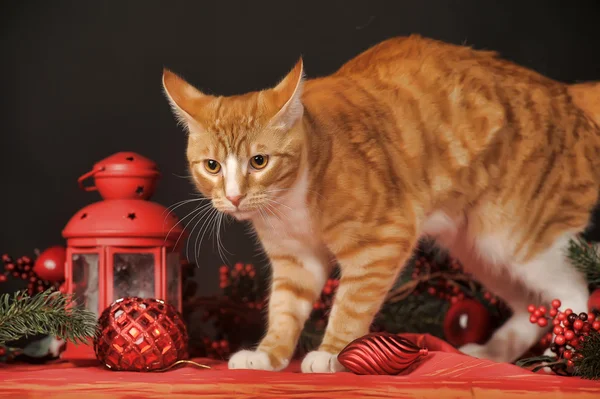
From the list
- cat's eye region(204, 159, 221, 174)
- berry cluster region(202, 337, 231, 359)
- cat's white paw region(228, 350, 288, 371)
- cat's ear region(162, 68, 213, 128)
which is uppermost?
cat's ear region(162, 68, 213, 128)

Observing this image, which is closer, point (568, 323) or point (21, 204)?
point (568, 323)

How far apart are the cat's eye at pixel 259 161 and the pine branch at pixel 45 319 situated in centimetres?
43

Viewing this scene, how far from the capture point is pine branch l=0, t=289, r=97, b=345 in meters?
1.39

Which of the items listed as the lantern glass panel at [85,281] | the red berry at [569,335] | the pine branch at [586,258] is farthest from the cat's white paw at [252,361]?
the pine branch at [586,258]

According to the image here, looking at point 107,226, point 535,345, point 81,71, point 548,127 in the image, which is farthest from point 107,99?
point 535,345

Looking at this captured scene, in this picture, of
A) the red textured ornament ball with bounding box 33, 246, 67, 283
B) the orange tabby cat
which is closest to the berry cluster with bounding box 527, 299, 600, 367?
the orange tabby cat

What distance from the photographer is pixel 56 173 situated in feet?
6.71

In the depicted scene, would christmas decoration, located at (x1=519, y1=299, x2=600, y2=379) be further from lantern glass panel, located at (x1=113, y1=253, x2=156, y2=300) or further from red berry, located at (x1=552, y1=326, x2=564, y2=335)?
lantern glass panel, located at (x1=113, y1=253, x2=156, y2=300)

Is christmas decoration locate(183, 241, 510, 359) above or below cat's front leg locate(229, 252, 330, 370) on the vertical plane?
below

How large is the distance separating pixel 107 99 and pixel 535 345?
4.21 ft

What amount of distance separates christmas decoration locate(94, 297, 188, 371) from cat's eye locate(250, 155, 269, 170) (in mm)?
324

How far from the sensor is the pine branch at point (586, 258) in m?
1.52

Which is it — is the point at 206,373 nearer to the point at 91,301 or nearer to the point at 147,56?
the point at 91,301

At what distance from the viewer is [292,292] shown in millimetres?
1674
